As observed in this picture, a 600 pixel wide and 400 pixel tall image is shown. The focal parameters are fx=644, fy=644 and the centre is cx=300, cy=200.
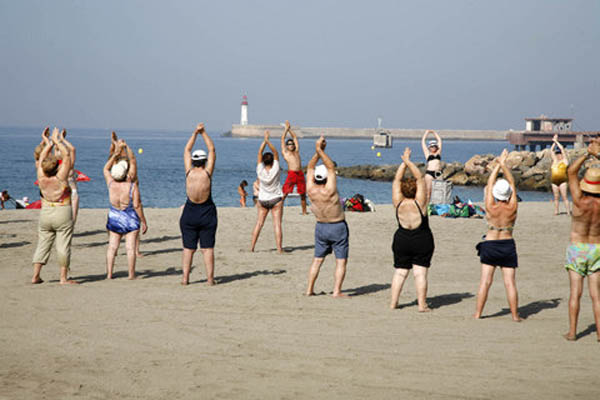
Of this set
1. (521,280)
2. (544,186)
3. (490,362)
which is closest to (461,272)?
(521,280)

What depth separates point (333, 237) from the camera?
25.8 feet

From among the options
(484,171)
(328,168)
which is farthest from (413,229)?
(484,171)

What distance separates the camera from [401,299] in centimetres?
832

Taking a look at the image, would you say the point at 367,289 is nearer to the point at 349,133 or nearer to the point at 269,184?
the point at 269,184

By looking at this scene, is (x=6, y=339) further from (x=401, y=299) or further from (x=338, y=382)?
(x=401, y=299)

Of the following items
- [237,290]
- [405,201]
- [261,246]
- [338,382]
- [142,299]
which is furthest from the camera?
[261,246]

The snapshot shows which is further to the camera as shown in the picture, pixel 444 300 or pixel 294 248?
pixel 294 248

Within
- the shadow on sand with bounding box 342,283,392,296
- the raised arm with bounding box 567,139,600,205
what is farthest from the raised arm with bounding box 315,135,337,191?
the raised arm with bounding box 567,139,600,205

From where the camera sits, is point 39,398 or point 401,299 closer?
point 39,398

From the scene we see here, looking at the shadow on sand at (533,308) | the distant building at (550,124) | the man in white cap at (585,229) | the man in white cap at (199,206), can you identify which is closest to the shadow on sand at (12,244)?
the man in white cap at (199,206)

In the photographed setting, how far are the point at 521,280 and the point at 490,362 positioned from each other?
4392mm

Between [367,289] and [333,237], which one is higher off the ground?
[333,237]

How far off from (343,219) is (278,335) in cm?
207

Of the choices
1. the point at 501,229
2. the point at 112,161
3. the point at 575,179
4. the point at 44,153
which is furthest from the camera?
the point at 112,161
